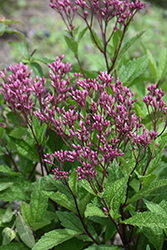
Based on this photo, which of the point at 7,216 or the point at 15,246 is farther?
the point at 7,216

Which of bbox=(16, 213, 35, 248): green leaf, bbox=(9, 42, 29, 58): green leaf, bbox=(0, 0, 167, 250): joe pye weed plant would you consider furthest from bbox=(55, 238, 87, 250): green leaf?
bbox=(9, 42, 29, 58): green leaf

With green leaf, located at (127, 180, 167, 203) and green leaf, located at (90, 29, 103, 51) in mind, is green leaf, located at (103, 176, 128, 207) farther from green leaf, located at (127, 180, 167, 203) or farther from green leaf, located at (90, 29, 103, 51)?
green leaf, located at (90, 29, 103, 51)

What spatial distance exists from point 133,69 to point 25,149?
27.7 inches

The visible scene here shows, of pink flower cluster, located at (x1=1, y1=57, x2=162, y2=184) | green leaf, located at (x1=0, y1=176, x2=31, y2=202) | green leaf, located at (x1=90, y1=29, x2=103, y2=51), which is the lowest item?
green leaf, located at (x1=0, y1=176, x2=31, y2=202)

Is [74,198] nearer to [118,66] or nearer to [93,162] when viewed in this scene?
[93,162]

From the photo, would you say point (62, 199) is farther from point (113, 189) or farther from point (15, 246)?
point (15, 246)

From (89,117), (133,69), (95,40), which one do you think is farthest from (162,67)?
(89,117)

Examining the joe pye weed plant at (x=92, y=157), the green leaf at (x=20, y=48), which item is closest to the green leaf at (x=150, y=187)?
the joe pye weed plant at (x=92, y=157)

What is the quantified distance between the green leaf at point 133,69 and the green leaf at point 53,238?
81cm

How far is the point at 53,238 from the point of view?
4.00ft

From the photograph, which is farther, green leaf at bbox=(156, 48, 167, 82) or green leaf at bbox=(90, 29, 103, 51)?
green leaf at bbox=(156, 48, 167, 82)

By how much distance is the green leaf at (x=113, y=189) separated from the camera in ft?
3.54

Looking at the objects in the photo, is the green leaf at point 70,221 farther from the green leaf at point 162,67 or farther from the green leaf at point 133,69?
the green leaf at point 162,67

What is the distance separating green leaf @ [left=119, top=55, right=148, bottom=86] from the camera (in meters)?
1.59
